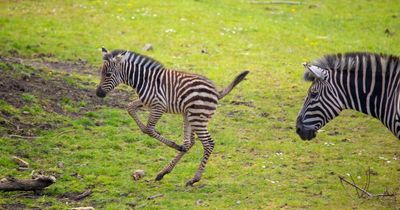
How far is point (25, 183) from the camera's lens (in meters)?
10.8

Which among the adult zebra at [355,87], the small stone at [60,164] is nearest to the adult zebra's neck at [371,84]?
the adult zebra at [355,87]

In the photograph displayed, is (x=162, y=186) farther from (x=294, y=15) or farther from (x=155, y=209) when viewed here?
(x=294, y=15)

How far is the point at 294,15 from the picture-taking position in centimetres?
2442

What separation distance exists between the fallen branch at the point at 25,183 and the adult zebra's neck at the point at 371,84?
471 centimetres

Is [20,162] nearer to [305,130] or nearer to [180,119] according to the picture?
[180,119]

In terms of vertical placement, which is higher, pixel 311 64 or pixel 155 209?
pixel 311 64

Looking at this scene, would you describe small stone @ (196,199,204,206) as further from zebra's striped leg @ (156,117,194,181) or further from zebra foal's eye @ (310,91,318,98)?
zebra foal's eye @ (310,91,318,98)

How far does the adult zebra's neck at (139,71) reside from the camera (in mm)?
12305

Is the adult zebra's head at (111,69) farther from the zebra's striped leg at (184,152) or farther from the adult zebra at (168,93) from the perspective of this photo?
the zebra's striped leg at (184,152)

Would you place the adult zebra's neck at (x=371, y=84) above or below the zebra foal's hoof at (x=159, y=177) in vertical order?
above

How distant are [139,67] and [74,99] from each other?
3.97 metres

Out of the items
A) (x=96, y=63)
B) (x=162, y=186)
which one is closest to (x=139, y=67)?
(x=162, y=186)

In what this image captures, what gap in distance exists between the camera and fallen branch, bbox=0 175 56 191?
423 inches

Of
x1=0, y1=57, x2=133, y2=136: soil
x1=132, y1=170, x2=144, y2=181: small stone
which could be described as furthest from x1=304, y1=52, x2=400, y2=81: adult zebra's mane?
x1=0, y1=57, x2=133, y2=136: soil
